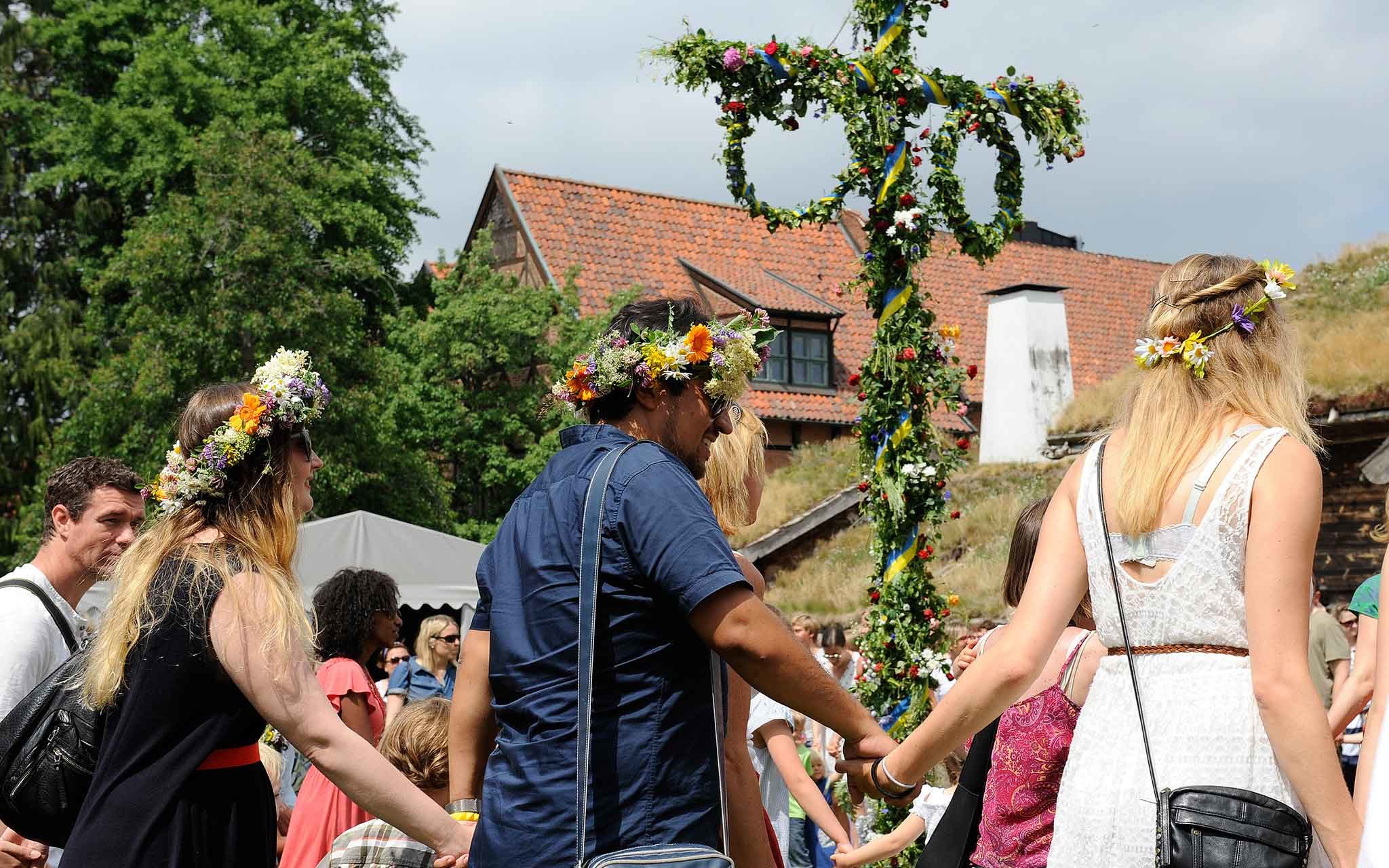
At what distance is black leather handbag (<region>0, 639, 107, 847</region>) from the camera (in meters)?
3.21

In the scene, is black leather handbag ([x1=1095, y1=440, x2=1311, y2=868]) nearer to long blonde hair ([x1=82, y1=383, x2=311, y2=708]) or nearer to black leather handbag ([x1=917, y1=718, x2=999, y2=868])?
black leather handbag ([x1=917, y1=718, x2=999, y2=868])

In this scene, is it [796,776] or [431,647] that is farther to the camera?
[431,647]

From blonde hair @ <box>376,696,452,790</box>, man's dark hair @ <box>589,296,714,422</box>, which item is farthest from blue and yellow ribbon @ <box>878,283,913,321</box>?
man's dark hair @ <box>589,296,714,422</box>

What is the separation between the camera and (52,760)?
3217mm

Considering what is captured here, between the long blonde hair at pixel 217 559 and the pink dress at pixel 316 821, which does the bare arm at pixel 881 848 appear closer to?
the pink dress at pixel 316 821

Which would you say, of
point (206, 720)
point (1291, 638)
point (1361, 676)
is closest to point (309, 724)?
point (206, 720)

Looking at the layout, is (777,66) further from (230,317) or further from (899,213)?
(230,317)

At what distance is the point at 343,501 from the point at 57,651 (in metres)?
18.2

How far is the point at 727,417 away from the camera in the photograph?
10.4 ft

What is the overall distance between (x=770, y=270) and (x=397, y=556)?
21.4 metres

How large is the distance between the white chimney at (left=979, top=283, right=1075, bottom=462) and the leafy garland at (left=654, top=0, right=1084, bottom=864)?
46.4 ft

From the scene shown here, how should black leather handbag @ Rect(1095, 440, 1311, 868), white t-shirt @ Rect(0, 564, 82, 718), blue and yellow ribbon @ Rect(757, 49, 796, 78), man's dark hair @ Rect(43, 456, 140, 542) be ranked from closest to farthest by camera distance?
black leather handbag @ Rect(1095, 440, 1311, 868), white t-shirt @ Rect(0, 564, 82, 718), man's dark hair @ Rect(43, 456, 140, 542), blue and yellow ribbon @ Rect(757, 49, 796, 78)

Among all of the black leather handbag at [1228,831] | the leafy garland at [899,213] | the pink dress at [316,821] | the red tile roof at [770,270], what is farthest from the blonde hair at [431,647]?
the red tile roof at [770,270]

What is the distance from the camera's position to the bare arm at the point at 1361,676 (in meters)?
4.86
